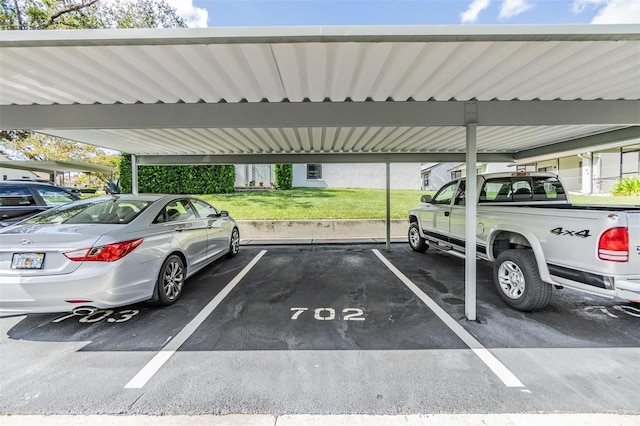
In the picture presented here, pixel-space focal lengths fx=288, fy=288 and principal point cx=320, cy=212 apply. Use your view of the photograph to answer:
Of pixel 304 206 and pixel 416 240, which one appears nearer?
pixel 416 240

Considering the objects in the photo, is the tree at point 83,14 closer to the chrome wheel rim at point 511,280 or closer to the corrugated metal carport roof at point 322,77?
the corrugated metal carport roof at point 322,77

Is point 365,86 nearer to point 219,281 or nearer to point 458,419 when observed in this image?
point 458,419

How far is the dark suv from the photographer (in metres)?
5.84

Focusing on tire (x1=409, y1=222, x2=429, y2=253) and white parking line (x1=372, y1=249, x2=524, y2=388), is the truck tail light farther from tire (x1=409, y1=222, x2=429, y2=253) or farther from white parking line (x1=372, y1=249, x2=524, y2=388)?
tire (x1=409, y1=222, x2=429, y2=253)

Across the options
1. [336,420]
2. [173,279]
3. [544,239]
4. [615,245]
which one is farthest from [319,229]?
[336,420]

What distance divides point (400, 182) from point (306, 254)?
15975mm

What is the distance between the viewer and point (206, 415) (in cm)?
206

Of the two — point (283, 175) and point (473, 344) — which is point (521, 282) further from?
point (283, 175)

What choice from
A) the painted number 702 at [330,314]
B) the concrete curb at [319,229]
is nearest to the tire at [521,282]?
the painted number 702 at [330,314]

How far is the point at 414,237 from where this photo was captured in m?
7.50

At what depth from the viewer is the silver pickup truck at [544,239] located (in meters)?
2.64

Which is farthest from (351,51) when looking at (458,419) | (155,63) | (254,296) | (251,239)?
(251,239)

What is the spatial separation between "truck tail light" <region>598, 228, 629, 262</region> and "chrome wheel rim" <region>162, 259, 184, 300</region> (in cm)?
487

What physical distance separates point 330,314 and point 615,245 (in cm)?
297
